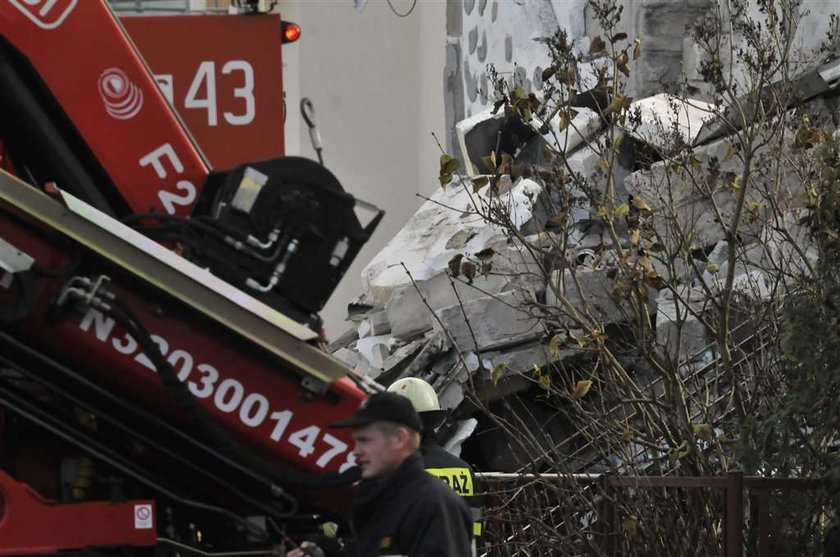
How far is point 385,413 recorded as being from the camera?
15.5ft

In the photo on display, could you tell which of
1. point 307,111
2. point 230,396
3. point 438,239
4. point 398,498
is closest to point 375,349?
point 438,239

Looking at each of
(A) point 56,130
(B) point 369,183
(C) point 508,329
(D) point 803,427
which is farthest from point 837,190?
(B) point 369,183

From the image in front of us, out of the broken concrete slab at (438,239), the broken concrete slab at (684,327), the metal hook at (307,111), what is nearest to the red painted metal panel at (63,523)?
the metal hook at (307,111)

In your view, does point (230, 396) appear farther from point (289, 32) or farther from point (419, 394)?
point (419, 394)

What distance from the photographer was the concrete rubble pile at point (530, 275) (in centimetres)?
874

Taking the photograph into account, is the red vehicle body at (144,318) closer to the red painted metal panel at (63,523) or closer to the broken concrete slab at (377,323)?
the red painted metal panel at (63,523)

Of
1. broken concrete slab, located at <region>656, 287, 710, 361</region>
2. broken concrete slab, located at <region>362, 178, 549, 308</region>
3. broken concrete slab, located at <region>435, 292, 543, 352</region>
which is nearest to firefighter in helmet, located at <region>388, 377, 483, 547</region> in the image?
broken concrete slab, located at <region>656, 287, 710, 361</region>

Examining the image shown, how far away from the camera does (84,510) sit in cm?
537

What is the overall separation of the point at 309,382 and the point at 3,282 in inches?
38.0

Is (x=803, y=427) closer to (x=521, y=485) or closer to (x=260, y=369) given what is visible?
(x=521, y=485)

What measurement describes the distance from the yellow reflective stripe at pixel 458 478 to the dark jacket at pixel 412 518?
200 cm

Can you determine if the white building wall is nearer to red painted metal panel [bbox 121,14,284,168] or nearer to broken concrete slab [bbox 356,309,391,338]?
broken concrete slab [bbox 356,309,391,338]

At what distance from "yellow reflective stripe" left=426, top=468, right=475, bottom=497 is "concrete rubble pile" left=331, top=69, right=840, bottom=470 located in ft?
4.50

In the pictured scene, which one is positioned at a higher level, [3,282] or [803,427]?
[803,427]
